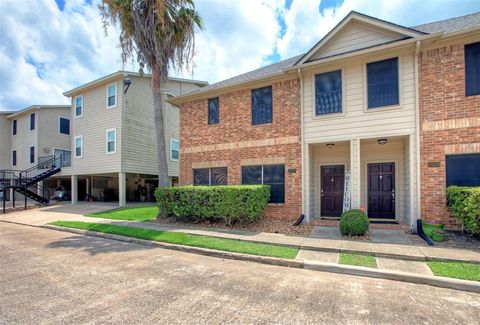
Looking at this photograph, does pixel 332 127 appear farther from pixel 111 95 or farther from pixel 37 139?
pixel 37 139

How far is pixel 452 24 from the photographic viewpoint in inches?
387

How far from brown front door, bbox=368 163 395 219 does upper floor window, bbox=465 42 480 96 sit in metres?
3.43

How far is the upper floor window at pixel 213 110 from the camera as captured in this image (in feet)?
43.1

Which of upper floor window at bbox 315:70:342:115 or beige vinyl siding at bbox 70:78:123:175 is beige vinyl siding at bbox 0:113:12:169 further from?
upper floor window at bbox 315:70:342:115

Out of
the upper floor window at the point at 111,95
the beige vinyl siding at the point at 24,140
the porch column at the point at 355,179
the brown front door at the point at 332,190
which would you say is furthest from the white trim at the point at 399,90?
the beige vinyl siding at the point at 24,140

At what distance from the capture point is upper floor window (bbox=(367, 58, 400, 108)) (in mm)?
9320

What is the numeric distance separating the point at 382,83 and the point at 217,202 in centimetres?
730

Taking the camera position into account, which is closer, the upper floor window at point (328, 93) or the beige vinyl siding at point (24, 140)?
the upper floor window at point (328, 93)

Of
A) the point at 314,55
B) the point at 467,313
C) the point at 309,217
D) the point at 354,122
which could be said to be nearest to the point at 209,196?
the point at 309,217

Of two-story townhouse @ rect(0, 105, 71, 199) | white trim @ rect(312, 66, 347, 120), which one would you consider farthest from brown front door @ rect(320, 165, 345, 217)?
two-story townhouse @ rect(0, 105, 71, 199)

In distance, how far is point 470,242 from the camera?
23.6 ft

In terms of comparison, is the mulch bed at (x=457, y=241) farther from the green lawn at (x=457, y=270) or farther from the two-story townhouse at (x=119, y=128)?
the two-story townhouse at (x=119, y=128)

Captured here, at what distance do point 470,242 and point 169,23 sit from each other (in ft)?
43.7

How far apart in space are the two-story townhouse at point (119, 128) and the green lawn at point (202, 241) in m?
8.17
